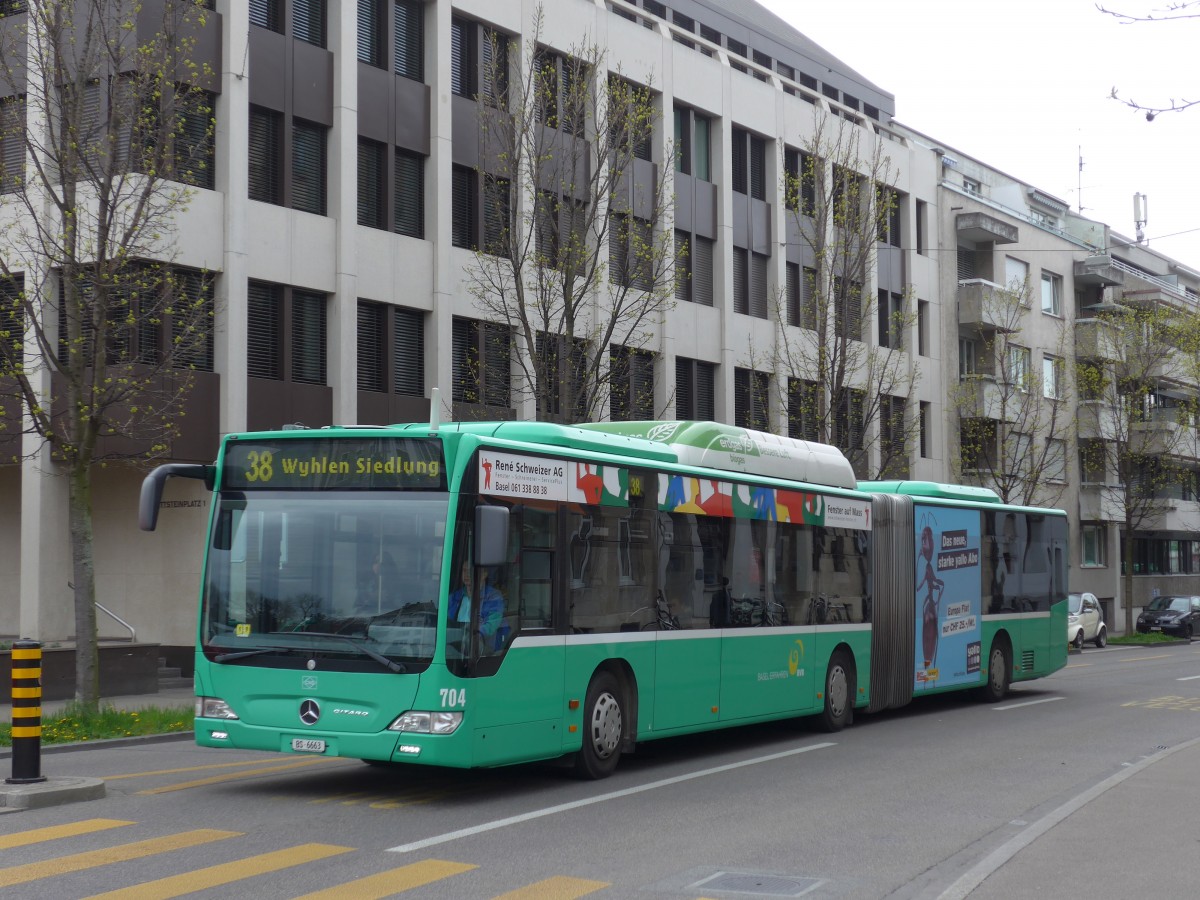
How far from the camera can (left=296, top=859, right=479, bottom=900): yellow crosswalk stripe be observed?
7594 mm

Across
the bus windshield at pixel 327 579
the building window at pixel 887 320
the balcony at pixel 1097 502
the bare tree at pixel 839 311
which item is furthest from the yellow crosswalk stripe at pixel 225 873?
the balcony at pixel 1097 502

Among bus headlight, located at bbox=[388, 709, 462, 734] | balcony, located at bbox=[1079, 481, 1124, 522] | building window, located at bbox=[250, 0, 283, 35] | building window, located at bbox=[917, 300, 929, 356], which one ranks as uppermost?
building window, located at bbox=[250, 0, 283, 35]

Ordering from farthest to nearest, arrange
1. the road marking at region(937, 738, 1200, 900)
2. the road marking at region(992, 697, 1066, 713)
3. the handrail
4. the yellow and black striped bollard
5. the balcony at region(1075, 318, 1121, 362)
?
the balcony at region(1075, 318, 1121, 362) < the handrail < the road marking at region(992, 697, 1066, 713) < the yellow and black striped bollard < the road marking at region(937, 738, 1200, 900)

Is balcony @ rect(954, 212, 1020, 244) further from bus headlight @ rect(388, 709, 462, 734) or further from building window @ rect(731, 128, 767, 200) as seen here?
bus headlight @ rect(388, 709, 462, 734)

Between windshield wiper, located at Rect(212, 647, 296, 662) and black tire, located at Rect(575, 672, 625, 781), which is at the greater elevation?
windshield wiper, located at Rect(212, 647, 296, 662)

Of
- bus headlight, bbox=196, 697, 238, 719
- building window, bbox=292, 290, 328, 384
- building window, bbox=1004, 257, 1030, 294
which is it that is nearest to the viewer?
bus headlight, bbox=196, 697, 238, 719

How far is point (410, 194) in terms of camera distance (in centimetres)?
2772

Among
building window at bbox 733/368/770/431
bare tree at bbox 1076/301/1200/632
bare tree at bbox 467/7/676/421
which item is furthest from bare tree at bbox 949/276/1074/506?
bare tree at bbox 467/7/676/421

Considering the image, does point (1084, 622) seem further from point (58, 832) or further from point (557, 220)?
point (58, 832)

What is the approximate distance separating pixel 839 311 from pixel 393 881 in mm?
26606

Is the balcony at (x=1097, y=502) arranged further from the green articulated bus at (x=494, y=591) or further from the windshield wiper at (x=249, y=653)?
the windshield wiper at (x=249, y=653)

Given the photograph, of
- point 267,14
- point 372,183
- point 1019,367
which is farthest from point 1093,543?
point 267,14

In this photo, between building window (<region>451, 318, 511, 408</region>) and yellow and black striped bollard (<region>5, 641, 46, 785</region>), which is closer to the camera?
yellow and black striped bollard (<region>5, 641, 46, 785</region>)

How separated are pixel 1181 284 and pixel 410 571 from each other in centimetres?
6781
